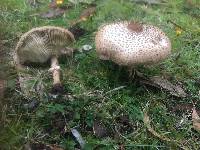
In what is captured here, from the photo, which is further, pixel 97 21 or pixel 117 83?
pixel 97 21

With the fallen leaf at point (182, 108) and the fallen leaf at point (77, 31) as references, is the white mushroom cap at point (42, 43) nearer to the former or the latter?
the fallen leaf at point (77, 31)

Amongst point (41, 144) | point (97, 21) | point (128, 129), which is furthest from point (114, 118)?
point (97, 21)

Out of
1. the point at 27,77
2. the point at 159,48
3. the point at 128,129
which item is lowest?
the point at 128,129

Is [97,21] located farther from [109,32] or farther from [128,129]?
[128,129]

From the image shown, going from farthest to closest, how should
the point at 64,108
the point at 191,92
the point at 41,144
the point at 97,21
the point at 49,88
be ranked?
the point at 97,21
the point at 191,92
the point at 49,88
the point at 64,108
the point at 41,144

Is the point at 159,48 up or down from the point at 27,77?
up

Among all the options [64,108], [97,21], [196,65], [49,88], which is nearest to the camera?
[64,108]
